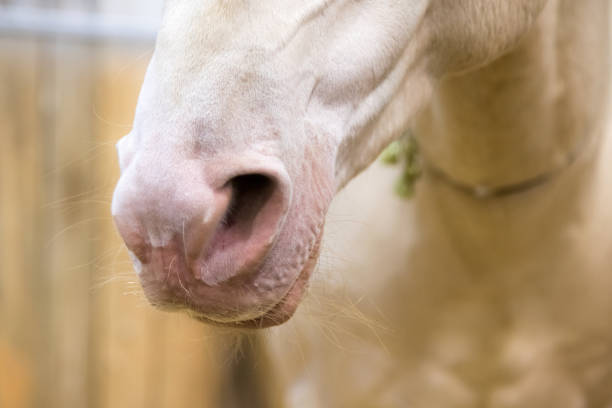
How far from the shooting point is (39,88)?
1939 mm

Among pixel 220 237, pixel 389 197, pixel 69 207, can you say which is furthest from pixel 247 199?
pixel 69 207

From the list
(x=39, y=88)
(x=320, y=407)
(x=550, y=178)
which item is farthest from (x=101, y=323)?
(x=550, y=178)

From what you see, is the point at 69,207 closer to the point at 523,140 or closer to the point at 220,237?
the point at 523,140

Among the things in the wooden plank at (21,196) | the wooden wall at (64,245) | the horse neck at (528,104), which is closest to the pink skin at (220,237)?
the horse neck at (528,104)

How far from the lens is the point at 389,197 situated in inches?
44.4

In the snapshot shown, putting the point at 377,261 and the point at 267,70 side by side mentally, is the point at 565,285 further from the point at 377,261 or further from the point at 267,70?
the point at 267,70

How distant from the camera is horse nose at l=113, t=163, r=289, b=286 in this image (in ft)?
1.58

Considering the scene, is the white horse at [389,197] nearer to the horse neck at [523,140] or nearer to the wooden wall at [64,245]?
the horse neck at [523,140]

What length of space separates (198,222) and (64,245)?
5.21 ft

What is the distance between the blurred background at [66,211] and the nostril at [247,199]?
56.2 inches

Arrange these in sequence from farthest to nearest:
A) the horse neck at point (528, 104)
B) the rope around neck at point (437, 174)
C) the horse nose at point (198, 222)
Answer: the rope around neck at point (437, 174) < the horse neck at point (528, 104) < the horse nose at point (198, 222)

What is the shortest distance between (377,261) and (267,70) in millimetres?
627

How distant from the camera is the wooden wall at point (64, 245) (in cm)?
193

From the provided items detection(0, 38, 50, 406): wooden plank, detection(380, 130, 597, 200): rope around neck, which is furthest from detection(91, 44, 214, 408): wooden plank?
detection(380, 130, 597, 200): rope around neck
